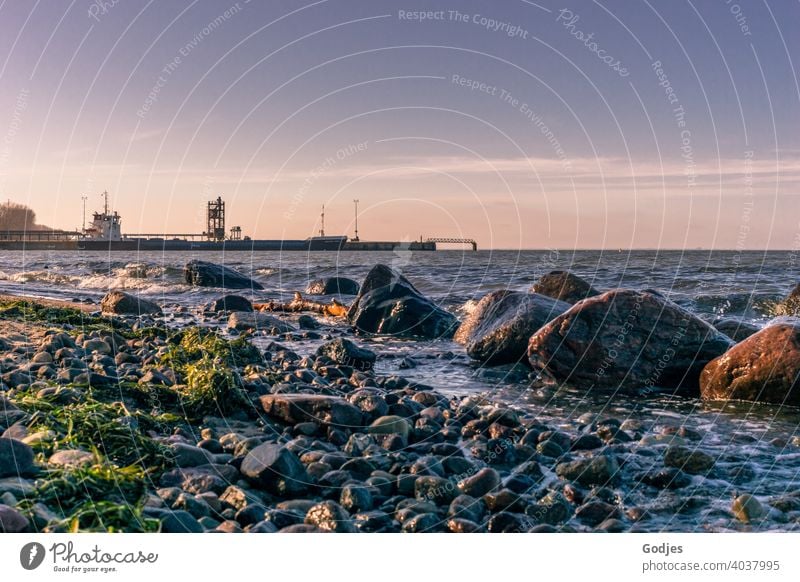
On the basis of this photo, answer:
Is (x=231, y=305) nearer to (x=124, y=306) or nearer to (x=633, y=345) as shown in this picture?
(x=124, y=306)

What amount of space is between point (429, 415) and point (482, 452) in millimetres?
1190

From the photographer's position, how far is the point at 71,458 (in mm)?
4867

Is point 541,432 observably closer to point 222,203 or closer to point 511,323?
point 511,323

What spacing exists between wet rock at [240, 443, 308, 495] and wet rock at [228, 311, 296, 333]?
10221 millimetres

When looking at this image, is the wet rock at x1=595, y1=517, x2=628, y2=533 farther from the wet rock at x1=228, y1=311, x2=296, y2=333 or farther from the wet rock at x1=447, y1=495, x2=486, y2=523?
the wet rock at x1=228, y1=311, x2=296, y2=333

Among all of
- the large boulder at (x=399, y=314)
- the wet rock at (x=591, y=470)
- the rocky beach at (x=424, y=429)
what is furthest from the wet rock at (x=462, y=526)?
the large boulder at (x=399, y=314)

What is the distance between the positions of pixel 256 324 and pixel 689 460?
11.6 meters

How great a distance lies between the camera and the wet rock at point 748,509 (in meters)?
5.14

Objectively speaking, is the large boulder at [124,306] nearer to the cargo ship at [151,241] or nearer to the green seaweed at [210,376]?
the green seaweed at [210,376]

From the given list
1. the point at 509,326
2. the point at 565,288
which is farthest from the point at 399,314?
the point at 509,326

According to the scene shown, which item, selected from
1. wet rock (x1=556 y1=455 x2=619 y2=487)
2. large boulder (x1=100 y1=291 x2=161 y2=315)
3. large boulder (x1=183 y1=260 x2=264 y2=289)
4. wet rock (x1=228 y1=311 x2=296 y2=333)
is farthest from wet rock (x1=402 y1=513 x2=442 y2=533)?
large boulder (x1=183 y1=260 x2=264 y2=289)

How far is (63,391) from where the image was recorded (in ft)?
22.1
